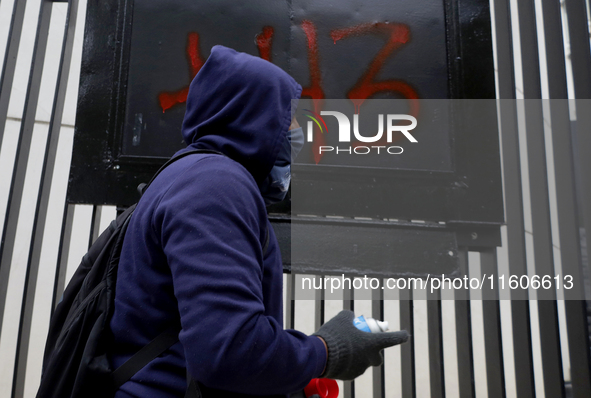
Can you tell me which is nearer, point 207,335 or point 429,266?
point 207,335

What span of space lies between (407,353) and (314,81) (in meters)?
1.43

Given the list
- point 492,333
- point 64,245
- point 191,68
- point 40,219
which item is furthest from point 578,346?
point 40,219

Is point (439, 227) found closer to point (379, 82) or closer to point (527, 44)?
point (379, 82)

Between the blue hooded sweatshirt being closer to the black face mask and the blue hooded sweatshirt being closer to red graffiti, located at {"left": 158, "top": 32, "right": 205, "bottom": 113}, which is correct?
the black face mask

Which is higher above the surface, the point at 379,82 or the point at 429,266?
the point at 379,82

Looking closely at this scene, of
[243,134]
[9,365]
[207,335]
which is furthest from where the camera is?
[9,365]

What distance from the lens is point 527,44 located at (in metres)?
2.29

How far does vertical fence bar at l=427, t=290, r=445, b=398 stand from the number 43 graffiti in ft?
3.07

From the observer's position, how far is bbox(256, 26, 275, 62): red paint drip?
2.28m

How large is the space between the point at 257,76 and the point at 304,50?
1.28 meters

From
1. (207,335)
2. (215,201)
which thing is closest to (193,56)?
(215,201)

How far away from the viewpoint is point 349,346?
989mm

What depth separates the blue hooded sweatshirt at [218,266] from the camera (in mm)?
785

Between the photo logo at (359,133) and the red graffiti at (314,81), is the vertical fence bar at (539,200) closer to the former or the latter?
the photo logo at (359,133)
